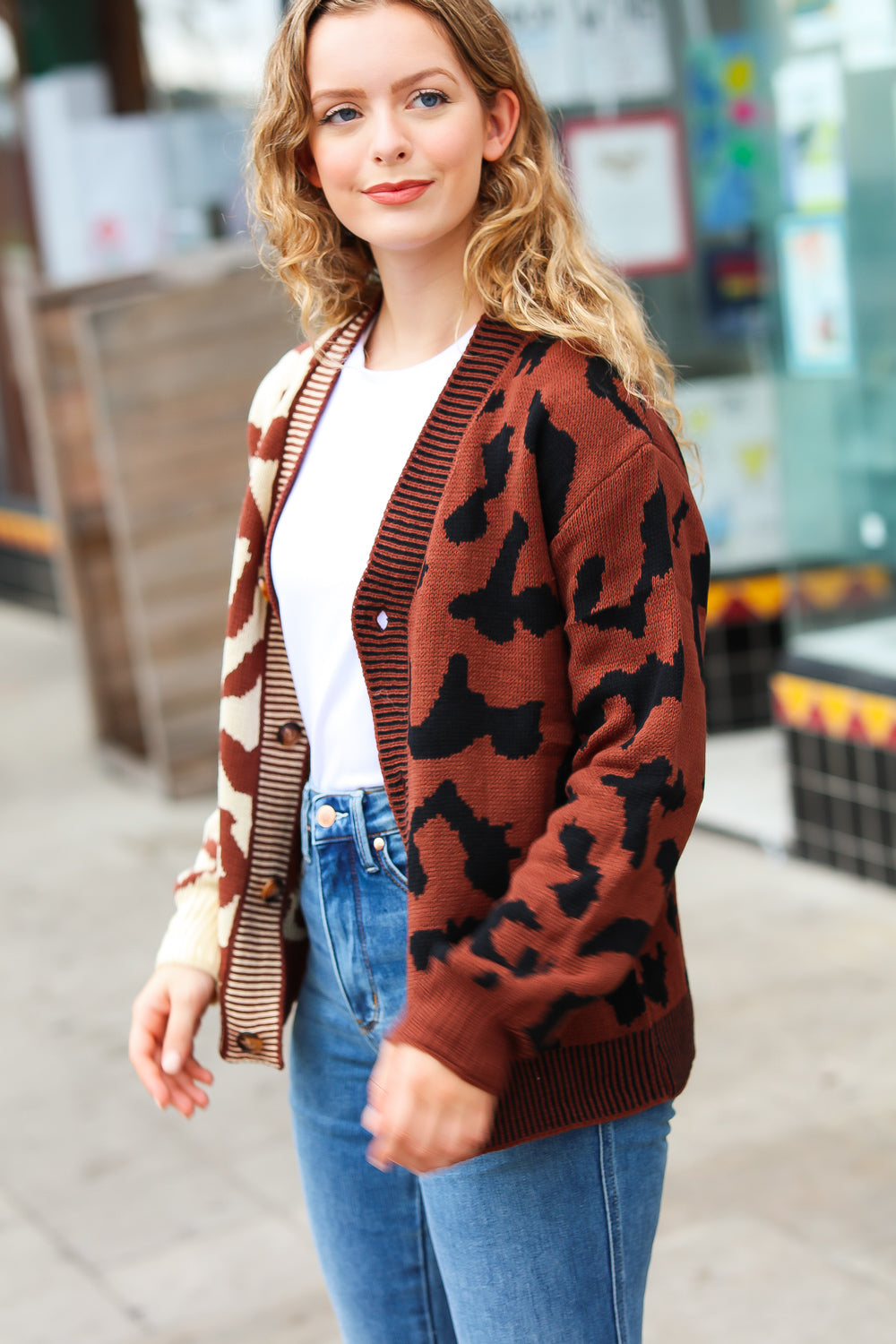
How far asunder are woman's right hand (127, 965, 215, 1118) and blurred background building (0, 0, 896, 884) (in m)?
2.49

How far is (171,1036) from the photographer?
136 cm

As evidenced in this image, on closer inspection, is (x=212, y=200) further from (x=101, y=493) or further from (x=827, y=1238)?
(x=827, y=1238)

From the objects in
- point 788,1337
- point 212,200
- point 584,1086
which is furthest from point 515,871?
point 212,200

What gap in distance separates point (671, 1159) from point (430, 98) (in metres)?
1.98

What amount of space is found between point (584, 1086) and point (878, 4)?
3.03m

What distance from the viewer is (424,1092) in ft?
3.37

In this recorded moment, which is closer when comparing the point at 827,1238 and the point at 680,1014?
the point at 680,1014

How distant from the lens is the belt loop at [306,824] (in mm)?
1327

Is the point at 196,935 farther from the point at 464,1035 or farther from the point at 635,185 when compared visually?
the point at 635,185

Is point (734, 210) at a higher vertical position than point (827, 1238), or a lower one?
higher

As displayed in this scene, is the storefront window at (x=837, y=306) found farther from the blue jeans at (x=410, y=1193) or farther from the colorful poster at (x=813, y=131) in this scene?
the blue jeans at (x=410, y=1193)

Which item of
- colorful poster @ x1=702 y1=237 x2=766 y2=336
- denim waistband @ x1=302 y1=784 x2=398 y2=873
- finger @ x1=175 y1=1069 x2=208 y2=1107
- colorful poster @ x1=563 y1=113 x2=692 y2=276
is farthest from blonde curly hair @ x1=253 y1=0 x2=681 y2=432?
colorful poster @ x1=702 y1=237 x2=766 y2=336

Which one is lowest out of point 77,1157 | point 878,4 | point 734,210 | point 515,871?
point 77,1157

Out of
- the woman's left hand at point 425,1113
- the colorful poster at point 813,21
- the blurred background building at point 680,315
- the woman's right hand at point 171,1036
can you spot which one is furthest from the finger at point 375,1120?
the colorful poster at point 813,21
